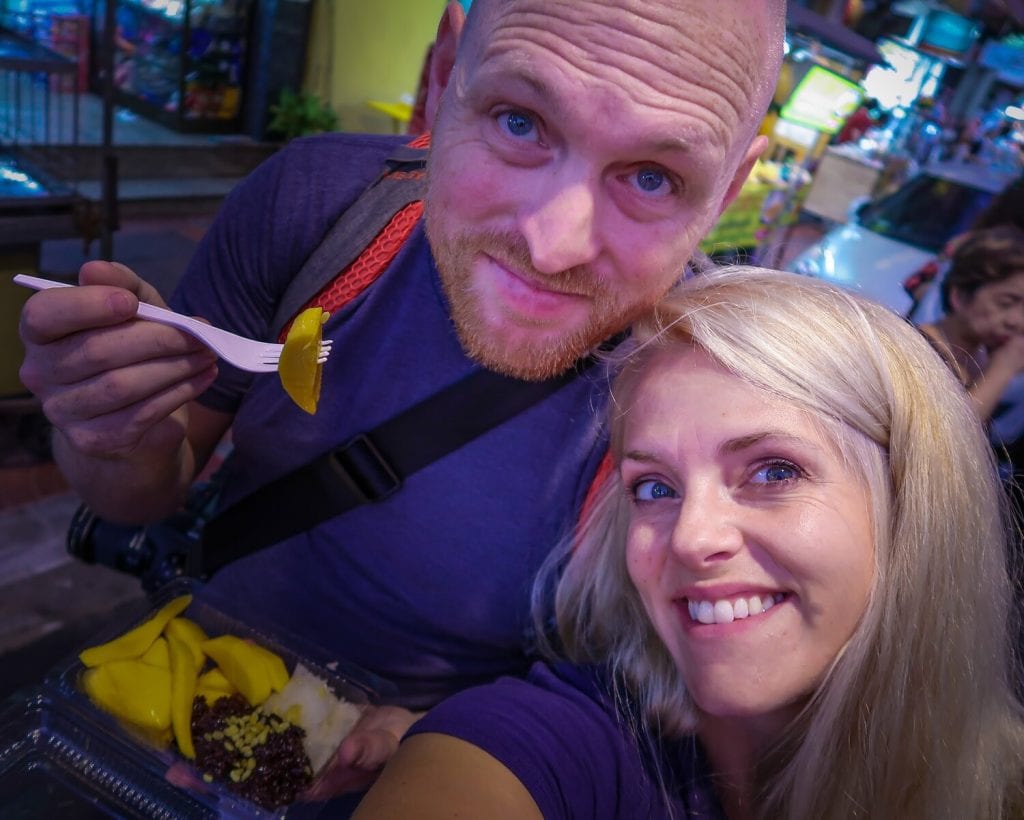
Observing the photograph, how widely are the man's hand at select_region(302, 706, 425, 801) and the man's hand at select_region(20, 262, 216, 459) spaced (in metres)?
0.52

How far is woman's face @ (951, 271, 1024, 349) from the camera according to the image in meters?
2.74

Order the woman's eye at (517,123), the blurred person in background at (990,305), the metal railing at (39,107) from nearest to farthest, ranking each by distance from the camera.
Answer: the woman's eye at (517,123) < the metal railing at (39,107) < the blurred person in background at (990,305)

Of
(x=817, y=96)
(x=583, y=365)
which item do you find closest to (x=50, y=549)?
(x=583, y=365)

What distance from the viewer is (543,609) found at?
4.20 feet

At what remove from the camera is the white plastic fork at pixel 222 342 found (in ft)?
2.84

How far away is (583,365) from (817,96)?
15.1 ft

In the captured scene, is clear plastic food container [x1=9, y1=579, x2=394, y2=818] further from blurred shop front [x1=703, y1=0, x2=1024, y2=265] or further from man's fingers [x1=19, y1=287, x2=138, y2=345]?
blurred shop front [x1=703, y1=0, x2=1024, y2=265]

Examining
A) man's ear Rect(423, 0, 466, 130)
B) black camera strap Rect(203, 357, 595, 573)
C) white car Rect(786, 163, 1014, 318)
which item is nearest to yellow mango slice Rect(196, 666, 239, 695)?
black camera strap Rect(203, 357, 595, 573)

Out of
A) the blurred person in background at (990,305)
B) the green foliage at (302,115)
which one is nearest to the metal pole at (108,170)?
the green foliage at (302,115)

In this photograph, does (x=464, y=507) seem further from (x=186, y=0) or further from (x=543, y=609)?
(x=186, y=0)

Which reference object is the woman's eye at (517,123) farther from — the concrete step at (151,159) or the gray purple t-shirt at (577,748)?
the concrete step at (151,159)

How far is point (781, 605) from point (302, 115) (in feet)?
6.35

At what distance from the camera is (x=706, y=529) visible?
36.6 inches

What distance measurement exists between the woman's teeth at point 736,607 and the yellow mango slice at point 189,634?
729 mm
